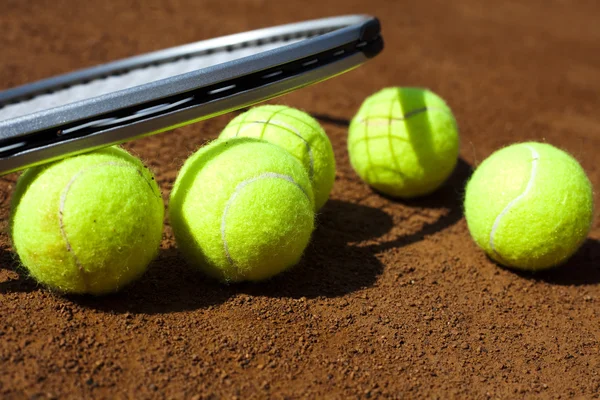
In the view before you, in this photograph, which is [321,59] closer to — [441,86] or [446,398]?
[446,398]

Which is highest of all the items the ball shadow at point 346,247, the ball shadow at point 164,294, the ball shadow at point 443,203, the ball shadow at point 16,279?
the ball shadow at point 16,279

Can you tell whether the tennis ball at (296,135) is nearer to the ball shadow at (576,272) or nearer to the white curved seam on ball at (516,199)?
the white curved seam on ball at (516,199)

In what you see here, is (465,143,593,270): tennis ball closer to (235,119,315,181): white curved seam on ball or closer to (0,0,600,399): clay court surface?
(0,0,600,399): clay court surface

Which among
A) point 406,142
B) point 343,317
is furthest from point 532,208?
point 343,317

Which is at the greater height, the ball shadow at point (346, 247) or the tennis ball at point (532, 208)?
the tennis ball at point (532, 208)

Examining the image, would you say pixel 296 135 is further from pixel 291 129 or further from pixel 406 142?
pixel 406 142

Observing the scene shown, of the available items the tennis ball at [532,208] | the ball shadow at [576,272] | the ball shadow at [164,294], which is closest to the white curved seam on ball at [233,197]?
the ball shadow at [164,294]

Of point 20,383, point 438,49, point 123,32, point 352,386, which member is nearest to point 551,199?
point 352,386

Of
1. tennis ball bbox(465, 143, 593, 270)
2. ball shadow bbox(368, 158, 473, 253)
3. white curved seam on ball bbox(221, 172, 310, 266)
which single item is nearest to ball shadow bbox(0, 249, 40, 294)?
white curved seam on ball bbox(221, 172, 310, 266)
